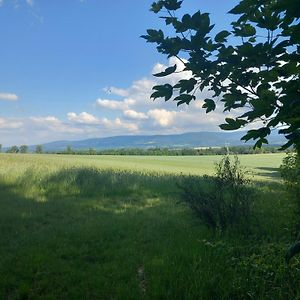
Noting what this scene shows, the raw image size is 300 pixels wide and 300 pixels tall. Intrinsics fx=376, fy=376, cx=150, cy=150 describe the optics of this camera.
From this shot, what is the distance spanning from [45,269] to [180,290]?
276 centimetres

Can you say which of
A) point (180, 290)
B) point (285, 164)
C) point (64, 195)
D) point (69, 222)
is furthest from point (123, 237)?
point (64, 195)

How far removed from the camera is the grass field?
5.73 meters

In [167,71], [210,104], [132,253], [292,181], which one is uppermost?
[167,71]

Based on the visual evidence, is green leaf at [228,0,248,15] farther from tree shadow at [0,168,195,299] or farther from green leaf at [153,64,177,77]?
tree shadow at [0,168,195,299]

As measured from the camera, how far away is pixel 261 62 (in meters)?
2.70

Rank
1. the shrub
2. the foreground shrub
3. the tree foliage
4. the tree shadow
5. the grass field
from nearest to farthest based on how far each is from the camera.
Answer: the tree foliage → the grass field → the tree shadow → the shrub → the foreground shrub

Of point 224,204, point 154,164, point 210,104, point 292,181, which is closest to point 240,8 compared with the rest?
point 210,104

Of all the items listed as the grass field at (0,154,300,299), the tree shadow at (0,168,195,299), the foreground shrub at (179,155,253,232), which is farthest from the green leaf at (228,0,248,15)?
the foreground shrub at (179,155,253,232)

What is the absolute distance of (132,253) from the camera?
814cm

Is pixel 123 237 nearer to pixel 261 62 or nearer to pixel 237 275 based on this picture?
pixel 237 275

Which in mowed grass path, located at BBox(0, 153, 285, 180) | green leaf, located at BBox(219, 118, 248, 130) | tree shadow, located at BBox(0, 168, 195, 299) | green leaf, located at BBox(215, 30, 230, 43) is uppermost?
green leaf, located at BBox(215, 30, 230, 43)

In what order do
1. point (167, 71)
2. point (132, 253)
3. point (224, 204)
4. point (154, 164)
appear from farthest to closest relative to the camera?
point (154, 164)
point (224, 204)
point (132, 253)
point (167, 71)

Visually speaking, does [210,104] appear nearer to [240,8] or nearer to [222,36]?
[222,36]

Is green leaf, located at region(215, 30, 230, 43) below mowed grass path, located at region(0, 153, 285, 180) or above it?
above
